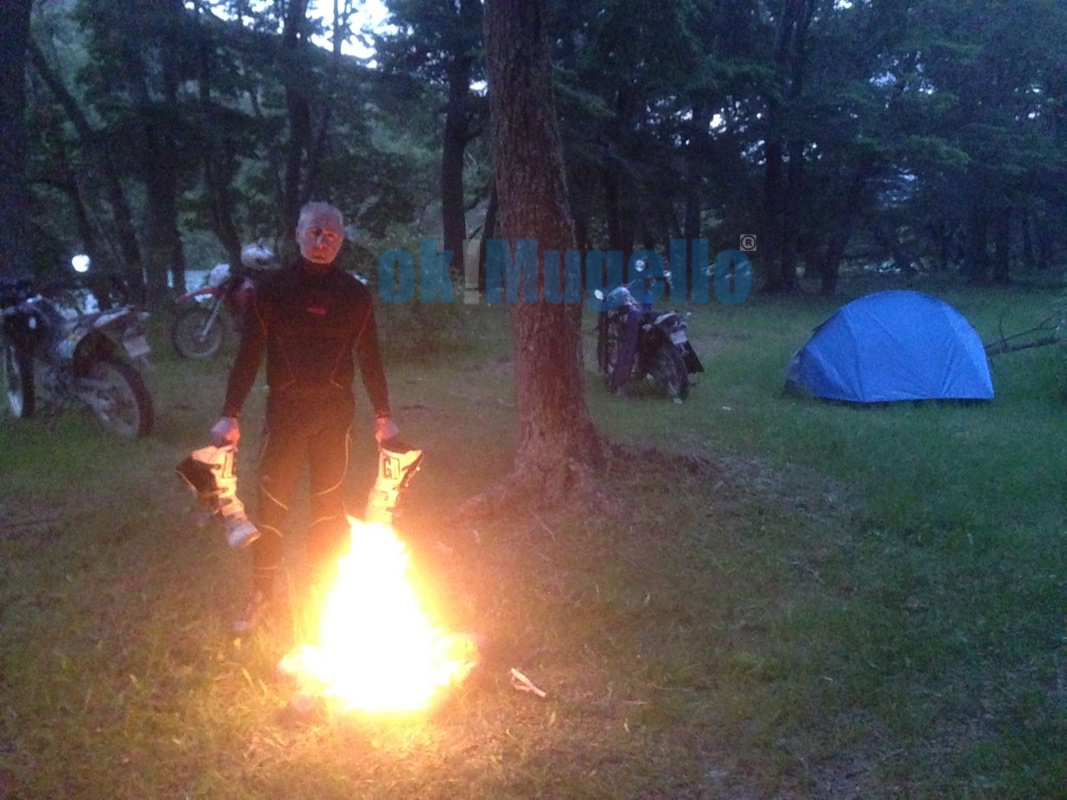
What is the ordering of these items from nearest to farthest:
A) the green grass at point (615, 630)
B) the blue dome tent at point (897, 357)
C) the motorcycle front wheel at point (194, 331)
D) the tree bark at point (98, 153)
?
the green grass at point (615, 630) → the blue dome tent at point (897, 357) → the motorcycle front wheel at point (194, 331) → the tree bark at point (98, 153)

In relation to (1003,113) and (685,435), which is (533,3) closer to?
(685,435)

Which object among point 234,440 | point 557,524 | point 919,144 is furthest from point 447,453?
point 919,144

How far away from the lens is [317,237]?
12.4 ft

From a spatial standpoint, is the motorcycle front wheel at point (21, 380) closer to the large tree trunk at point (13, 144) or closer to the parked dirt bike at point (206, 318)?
the large tree trunk at point (13, 144)

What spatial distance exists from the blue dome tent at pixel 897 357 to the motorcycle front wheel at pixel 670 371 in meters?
1.63

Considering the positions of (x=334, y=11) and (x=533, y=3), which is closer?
(x=533, y=3)

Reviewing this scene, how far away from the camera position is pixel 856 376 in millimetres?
10141

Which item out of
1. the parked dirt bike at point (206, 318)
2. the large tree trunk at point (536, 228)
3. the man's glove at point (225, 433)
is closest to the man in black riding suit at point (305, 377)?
the man's glove at point (225, 433)

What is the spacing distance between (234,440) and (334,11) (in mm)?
17163

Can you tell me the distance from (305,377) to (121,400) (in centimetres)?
418

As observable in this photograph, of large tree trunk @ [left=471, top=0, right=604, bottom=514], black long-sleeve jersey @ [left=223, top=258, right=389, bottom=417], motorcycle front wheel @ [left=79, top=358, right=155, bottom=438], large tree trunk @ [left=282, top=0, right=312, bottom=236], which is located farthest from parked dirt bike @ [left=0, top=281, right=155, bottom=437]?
large tree trunk @ [left=282, top=0, right=312, bottom=236]

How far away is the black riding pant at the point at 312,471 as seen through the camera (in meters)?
3.95

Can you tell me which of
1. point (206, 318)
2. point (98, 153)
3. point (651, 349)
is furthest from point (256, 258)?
point (98, 153)

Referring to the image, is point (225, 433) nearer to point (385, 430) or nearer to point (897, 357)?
point (385, 430)
